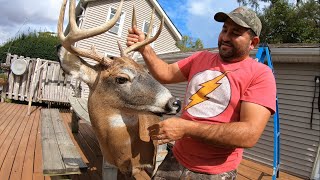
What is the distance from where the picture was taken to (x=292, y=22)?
90.4 ft

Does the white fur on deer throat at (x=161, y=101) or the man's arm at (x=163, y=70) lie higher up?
the man's arm at (x=163, y=70)

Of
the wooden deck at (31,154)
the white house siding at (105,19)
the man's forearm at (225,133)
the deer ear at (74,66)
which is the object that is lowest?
the wooden deck at (31,154)

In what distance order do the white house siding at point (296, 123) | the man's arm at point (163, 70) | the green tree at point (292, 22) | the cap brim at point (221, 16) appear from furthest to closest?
1. the green tree at point (292, 22)
2. the white house siding at point (296, 123)
3. the man's arm at point (163, 70)
4. the cap brim at point (221, 16)

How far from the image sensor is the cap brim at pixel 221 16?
2182mm

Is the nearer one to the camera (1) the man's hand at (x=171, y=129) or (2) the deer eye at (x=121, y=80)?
(1) the man's hand at (x=171, y=129)

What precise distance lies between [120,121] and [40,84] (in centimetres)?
1225

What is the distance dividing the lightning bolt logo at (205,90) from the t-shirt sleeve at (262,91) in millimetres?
216

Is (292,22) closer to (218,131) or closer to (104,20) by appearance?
(104,20)

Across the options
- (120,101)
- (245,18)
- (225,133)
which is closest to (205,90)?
(225,133)

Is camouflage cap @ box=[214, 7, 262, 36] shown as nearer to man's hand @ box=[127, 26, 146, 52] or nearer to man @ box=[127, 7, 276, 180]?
man @ box=[127, 7, 276, 180]

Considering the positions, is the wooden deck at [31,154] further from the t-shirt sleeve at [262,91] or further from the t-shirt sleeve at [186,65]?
the t-shirt sleeve at [262,91]

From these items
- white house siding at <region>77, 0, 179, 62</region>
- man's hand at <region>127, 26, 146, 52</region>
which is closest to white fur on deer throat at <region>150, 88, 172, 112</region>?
man's hand at <region>127, 26, 146, 52</region>

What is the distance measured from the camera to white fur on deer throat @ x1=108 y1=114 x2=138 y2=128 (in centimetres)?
259

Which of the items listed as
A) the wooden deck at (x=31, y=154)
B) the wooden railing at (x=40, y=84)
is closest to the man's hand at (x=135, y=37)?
the wooden deck at (x=31, y=154)
